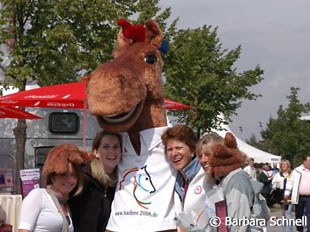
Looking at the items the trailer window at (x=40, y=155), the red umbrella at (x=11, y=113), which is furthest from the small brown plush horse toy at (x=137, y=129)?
the trailer window at (x=40, y=155)

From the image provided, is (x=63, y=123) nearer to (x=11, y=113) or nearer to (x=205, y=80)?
(x=11, y=113)

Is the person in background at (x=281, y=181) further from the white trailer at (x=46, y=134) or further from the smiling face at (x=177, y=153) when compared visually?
the smiling face at (x=177, y=153)

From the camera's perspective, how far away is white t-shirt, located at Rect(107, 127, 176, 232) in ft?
16.7

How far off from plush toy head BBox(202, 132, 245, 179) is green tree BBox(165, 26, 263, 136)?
639 inches

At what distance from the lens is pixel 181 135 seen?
5.20 m

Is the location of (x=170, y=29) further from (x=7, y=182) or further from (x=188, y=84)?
(x=7, y=182)

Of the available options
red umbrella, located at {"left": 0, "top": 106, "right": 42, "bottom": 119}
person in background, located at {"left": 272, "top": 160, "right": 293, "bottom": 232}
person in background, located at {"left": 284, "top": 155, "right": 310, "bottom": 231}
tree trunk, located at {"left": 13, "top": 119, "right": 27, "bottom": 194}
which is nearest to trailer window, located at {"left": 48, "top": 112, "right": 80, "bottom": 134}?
tree trunk, located at {"left": 13, "top": 119, "right": 27, "bottom": 194}

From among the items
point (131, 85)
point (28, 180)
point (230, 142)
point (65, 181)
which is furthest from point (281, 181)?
point (131, 85)

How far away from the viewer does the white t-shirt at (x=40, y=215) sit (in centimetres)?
498

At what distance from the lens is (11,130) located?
49.6 ft

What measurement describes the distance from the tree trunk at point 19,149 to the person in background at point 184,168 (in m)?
9.11

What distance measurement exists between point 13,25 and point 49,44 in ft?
3.94

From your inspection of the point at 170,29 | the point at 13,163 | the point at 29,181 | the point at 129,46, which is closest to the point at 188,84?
the point at 170,29

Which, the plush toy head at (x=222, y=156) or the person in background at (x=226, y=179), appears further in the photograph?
the plush toy head at (x=222, y=156)
